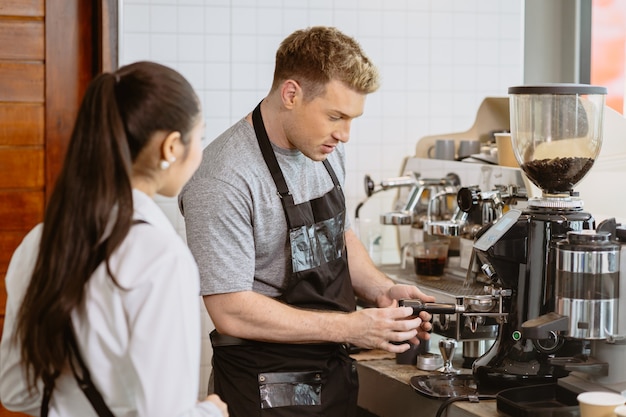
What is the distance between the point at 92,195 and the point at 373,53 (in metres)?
2.44

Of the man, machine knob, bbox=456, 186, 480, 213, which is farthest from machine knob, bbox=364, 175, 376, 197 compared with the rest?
the man

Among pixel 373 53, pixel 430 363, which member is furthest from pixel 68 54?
pixel 430 363

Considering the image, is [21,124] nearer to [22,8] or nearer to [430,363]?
[22,8]

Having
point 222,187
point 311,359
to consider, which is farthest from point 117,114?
point 311,359

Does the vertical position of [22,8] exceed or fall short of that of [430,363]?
it exceeds it

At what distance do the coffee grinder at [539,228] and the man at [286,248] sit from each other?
0.74 feet

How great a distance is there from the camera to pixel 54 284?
1403 millimetres

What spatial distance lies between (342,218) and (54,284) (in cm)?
117

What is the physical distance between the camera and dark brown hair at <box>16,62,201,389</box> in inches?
55.2

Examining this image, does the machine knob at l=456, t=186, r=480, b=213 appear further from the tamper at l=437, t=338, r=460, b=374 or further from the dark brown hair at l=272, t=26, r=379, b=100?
the dark brown hair at l=272, t=26, r=379, b=100

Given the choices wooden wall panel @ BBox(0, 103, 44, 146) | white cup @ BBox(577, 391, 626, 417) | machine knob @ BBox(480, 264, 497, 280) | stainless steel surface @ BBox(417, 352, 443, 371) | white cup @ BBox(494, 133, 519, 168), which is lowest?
stainless steel surface @ BBox(417, 352, 443, 371)

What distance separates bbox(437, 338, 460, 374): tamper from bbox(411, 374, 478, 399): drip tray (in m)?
0.05

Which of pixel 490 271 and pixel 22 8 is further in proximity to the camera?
pixel 22 8

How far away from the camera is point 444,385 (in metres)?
2.30
